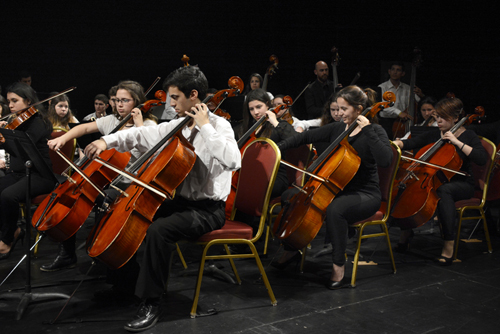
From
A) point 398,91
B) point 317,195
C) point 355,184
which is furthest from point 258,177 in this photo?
point 398,91

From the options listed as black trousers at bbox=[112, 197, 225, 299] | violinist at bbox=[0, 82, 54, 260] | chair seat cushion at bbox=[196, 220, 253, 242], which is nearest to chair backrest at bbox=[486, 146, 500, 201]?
chair seat cushion at bbox=[196, 220, 253, 242]

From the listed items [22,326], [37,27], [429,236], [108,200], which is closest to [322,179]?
[108,200]

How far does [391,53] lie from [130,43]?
3.35 metres

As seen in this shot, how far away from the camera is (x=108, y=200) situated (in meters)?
2.04

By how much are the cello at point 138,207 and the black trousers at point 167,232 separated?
0.08 metres

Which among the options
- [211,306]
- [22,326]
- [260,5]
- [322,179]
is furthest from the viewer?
[260,5]

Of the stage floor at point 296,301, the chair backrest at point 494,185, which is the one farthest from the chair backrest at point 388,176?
the chair backrest at point 494,185

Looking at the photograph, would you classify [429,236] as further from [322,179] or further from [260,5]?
[260,5]

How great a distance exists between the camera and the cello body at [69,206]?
228cm

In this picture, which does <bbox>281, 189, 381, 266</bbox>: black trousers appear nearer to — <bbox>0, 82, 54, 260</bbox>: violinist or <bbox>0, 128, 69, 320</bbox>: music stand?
<bbox>0, 128, 69, 320</bbox>: music stand

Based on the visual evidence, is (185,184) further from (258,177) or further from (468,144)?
(468,144)

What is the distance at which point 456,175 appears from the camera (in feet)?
10.5

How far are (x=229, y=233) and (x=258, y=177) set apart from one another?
0.35 meters

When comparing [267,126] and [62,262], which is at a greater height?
[267,126]
